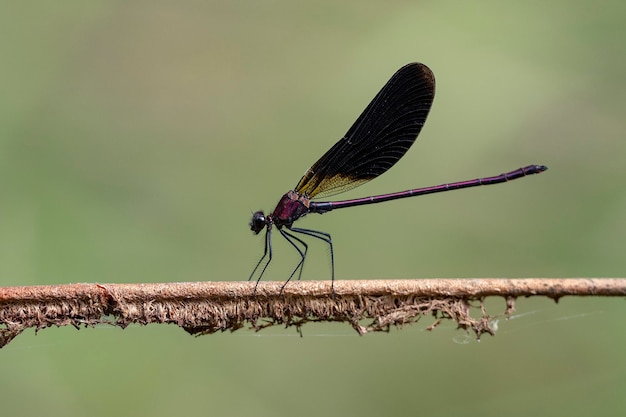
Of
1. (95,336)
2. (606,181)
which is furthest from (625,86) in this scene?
(95,336)

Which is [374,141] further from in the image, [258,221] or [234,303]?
[234,303]

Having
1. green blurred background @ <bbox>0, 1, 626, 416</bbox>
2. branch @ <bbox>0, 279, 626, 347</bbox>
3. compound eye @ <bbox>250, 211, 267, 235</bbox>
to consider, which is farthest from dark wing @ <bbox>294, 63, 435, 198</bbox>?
branch @ <bbox>0, 279, 626, 347</bbox>

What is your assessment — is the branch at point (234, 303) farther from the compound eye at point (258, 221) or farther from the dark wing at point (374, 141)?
Answer: the dark wing at point (374, 141)

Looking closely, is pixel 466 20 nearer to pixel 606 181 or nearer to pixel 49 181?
pixel 606 181

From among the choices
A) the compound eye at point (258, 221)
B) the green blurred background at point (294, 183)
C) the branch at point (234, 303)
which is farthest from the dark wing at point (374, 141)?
the branch at point (234, 303)

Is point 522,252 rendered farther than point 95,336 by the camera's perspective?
Yes

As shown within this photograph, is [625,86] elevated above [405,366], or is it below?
above
